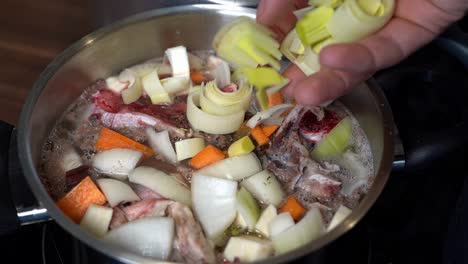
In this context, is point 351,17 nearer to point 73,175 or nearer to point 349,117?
point 349,117

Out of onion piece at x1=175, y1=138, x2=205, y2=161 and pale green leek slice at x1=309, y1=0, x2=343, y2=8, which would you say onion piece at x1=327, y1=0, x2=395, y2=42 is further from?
onion piece at x1=175, y1=138, x2=205, y2=161

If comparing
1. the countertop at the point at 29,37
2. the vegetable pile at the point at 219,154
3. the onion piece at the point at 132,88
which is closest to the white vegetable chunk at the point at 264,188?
the vegetable pile at the point at 219,154

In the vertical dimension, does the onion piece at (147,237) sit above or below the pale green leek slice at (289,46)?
below

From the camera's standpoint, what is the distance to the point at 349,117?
42.3 inches

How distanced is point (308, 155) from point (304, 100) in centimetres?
15

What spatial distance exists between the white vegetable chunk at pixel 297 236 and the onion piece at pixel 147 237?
0.17 metres

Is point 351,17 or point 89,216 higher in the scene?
point 351,17

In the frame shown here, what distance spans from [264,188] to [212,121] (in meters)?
0.17

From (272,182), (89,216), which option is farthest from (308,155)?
(89,216)

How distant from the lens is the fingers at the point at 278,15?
1.01m

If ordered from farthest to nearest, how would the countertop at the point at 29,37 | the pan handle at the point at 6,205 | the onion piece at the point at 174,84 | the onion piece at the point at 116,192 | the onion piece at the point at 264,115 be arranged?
1. the countertop at the point at 29,37
2. the onion piece at the point at 174,84
3. the onion piece at the point at 264,115
4. the onion piece at the point at 116,192
5. the pan handle at the point at 6,205

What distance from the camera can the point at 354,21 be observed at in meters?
0.86

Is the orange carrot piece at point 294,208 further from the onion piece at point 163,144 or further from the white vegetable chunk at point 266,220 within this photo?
the onion piece at point 163,144

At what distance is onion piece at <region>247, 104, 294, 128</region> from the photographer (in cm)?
99
